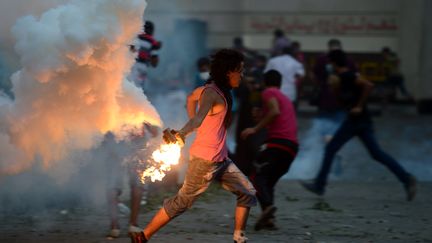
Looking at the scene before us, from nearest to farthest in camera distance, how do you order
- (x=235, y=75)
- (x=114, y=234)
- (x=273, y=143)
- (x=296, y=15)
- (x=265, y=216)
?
(x=235, y=75)
(x=114, y=234)
(x=265, y=216)
(x=273, y=143)
(x=296, y=15)

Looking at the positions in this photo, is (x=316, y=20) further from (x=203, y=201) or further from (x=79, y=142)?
(x=79, y=142)

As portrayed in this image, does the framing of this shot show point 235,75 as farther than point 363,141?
No

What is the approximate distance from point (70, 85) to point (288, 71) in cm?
631

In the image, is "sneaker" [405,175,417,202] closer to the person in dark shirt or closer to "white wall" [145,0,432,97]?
the person in dark shirt

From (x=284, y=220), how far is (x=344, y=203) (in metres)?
1.25

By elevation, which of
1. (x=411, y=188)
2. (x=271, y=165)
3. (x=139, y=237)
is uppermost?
(x=271, y=165)

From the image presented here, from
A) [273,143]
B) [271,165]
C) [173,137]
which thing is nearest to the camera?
[173,137]

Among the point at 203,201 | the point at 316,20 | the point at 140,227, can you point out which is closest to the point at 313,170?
the point at 203,201

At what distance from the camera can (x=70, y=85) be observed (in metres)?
6.49

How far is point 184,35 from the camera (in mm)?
16984

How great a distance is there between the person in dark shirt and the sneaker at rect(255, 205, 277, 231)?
1.81 meters

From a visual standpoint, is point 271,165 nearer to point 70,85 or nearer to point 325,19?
point 70,85

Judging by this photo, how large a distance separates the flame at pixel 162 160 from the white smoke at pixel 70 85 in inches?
21.1

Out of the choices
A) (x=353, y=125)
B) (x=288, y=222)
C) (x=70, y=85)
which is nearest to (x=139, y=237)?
(x=70, y=85)
